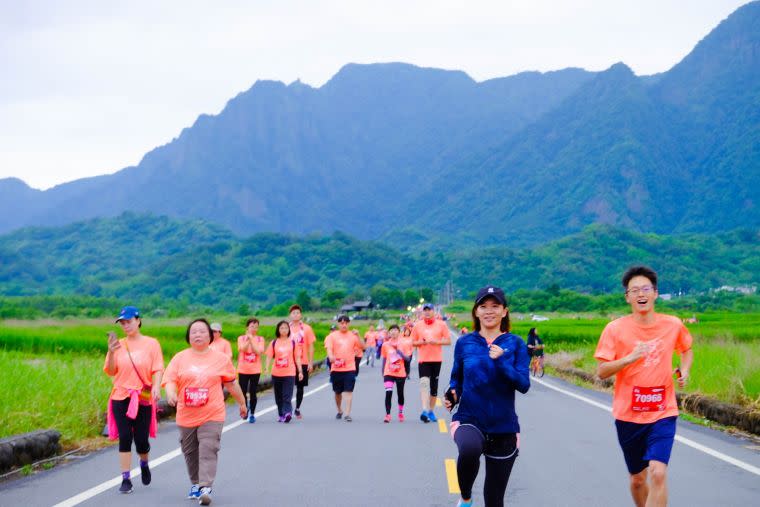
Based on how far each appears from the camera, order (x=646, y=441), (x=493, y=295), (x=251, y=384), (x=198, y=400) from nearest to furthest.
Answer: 1. (x=493, y=295)
2. (x=646, y=441)
3. (x=198, y=400)
4. (x=251, y=384)

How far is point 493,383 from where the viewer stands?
18.5ft

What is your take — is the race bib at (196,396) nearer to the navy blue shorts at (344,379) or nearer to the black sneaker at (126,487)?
the black sneaker at (126,487)

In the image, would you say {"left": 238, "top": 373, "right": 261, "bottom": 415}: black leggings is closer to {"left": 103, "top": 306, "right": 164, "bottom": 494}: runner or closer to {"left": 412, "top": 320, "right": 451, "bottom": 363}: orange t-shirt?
{"left": 412, "top": 320, "right": 451, "bottom": 363}: orange t-shirt

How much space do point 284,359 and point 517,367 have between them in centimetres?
930

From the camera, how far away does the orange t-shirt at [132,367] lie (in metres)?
8.42

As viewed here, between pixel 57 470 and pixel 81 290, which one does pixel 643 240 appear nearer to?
pixel 81 290

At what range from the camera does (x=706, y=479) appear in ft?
29.0

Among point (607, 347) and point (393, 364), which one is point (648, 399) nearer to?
point (607, 347)

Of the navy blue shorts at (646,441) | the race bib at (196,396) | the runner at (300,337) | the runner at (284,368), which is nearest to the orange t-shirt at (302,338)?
the runner at (300,337)

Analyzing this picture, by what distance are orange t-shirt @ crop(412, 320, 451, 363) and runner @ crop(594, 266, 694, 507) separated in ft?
25.7

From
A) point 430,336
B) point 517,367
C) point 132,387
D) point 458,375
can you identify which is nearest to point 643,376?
point 517,367

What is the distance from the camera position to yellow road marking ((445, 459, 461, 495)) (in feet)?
26.8

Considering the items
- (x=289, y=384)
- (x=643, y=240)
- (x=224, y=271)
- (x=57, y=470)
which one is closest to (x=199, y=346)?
(x=57, y=470)

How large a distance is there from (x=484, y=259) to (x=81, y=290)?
8625 cm
